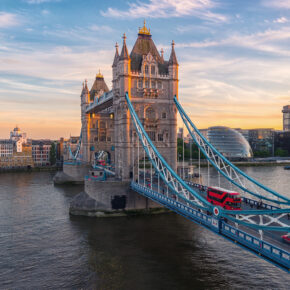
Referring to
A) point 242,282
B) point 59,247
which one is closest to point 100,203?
point 59,247

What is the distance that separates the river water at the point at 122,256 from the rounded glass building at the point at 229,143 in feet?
415

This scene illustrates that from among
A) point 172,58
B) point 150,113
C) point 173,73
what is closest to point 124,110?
point 150,113

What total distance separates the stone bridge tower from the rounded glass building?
116216mm

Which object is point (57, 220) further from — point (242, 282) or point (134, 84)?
point (242, 282)

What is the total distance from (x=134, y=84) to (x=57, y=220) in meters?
26.1

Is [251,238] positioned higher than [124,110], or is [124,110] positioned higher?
[124,110]

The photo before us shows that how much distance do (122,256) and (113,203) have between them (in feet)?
50.7

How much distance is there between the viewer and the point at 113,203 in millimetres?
48438

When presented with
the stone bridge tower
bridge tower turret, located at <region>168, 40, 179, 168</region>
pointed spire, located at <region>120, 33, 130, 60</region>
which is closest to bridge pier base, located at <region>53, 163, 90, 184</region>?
the stone bridge tower

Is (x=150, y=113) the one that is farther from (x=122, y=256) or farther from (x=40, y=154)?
(x=40, y=154)

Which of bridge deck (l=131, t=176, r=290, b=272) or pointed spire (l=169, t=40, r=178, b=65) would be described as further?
pointed spire (l=169, t=40, r=178, b=65)

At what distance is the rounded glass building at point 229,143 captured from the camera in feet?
546

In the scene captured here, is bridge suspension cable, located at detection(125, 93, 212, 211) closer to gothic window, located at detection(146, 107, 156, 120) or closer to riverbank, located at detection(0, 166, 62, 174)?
gothic window, located at detection(146, 107, 156, 120)

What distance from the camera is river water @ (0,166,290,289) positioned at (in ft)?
91.3
